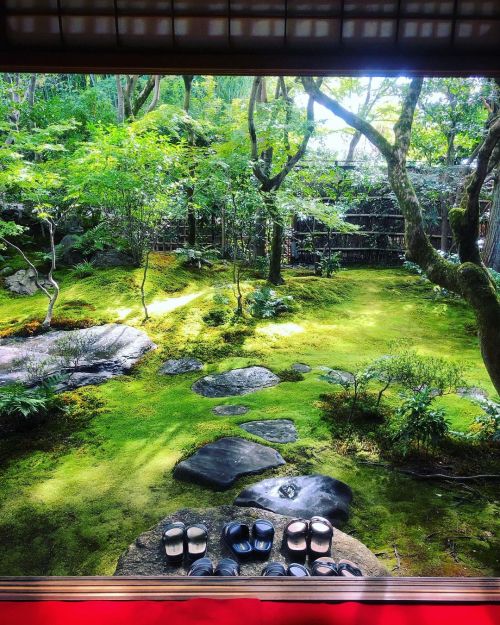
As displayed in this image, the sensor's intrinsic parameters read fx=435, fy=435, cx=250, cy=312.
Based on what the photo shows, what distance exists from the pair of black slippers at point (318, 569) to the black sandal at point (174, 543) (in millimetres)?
516

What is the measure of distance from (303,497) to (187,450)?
4.09ft

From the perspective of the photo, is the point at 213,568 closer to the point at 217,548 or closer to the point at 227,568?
the point at 227,568

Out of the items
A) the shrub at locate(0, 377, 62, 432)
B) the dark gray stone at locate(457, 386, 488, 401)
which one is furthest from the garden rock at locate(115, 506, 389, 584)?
the dark gray stone at locate(457, 386, 488, 401)

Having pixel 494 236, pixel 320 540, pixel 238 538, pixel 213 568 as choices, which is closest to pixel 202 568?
pixel 213 568

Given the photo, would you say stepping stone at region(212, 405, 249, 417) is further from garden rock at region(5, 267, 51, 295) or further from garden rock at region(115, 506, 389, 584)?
garden rock at region(5, 267, 51, 295)

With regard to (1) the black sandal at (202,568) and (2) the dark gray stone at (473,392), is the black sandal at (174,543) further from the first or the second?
(2) the dark gray stone at (473,392)

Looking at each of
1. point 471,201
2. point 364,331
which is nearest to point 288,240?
point 364,331

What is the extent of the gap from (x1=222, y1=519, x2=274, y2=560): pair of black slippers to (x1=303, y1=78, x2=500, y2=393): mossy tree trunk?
2327mm

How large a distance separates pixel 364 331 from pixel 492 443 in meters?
3.65

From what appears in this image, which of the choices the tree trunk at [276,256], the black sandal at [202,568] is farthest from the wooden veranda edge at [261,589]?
the tree trunk at [276,256]

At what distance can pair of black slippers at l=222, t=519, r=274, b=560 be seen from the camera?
263cm

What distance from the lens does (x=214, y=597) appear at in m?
1.41

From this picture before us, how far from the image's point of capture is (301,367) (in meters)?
6.09

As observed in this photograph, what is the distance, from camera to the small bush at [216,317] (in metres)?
7.61
